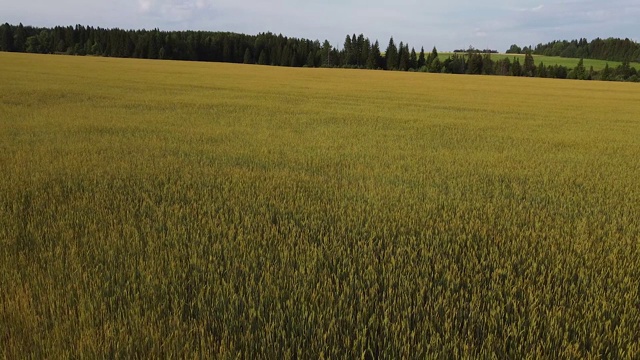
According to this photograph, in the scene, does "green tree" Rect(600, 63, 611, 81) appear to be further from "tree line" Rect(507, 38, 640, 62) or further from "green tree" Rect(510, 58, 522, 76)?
"tree line" Rect(507, 38, 640, 62)

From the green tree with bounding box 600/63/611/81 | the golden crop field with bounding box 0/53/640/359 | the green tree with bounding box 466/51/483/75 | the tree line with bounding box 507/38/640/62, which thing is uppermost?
the tree line with bounding box 507/38/640/62

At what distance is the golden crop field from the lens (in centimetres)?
283

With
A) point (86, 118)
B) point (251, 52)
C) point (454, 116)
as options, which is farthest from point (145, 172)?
point (251, 52)

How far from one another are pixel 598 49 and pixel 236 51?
109 meters

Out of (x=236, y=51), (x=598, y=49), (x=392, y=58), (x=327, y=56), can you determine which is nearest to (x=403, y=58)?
(x=392, y=58)

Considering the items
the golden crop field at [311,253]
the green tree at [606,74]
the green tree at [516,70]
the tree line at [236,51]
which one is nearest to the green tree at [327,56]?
the tree line at [236,51]

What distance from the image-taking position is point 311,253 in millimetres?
4070

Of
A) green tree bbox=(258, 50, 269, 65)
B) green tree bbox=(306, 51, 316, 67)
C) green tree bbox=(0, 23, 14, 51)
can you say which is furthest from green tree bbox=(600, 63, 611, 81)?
green tree bbox=(0, 23, 14, 51)

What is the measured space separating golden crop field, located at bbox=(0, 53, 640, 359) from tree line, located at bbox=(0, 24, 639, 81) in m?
93.1

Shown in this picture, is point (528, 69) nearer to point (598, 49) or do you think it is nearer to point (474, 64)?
point (474, 64)

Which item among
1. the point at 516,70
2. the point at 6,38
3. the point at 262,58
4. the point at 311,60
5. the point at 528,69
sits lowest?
the point at 262,58

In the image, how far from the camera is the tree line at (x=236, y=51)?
96.6m

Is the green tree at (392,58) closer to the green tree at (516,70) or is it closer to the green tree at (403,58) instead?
the green tree at (403,58)

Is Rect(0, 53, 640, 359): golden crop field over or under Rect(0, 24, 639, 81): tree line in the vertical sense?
under
